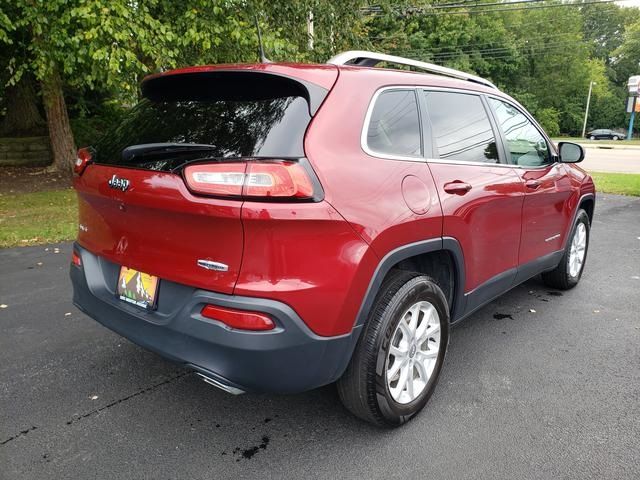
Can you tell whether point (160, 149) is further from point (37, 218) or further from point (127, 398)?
point (37, 218)

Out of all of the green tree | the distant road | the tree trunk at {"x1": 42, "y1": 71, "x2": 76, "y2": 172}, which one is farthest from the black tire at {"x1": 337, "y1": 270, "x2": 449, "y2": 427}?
the distant road

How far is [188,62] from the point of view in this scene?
921 cm

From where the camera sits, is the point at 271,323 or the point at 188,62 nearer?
the point at 271,323

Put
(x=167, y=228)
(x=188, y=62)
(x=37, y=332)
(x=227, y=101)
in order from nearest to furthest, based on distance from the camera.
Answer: (x=167, y=228), (x=227, y=101), (x=37, y=332), (x=188, y=62)

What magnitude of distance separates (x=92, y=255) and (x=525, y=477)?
2.38 metres

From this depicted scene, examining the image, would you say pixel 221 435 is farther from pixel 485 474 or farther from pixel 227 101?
pixel 227 101

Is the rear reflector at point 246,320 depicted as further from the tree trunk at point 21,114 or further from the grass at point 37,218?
the tree trunk at point 21,114

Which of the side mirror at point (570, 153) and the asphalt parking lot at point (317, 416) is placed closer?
the asphalt parking lot at point (317, 416)

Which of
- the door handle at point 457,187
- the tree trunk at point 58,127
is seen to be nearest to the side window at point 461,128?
the door handle at point 457,187

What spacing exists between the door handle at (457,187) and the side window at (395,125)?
0.82ft

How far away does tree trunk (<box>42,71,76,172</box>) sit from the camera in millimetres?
12797

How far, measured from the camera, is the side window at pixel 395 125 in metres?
2.46

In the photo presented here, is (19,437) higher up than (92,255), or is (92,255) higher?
(92,255)

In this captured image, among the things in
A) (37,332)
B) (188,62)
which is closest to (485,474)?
(37,332)
